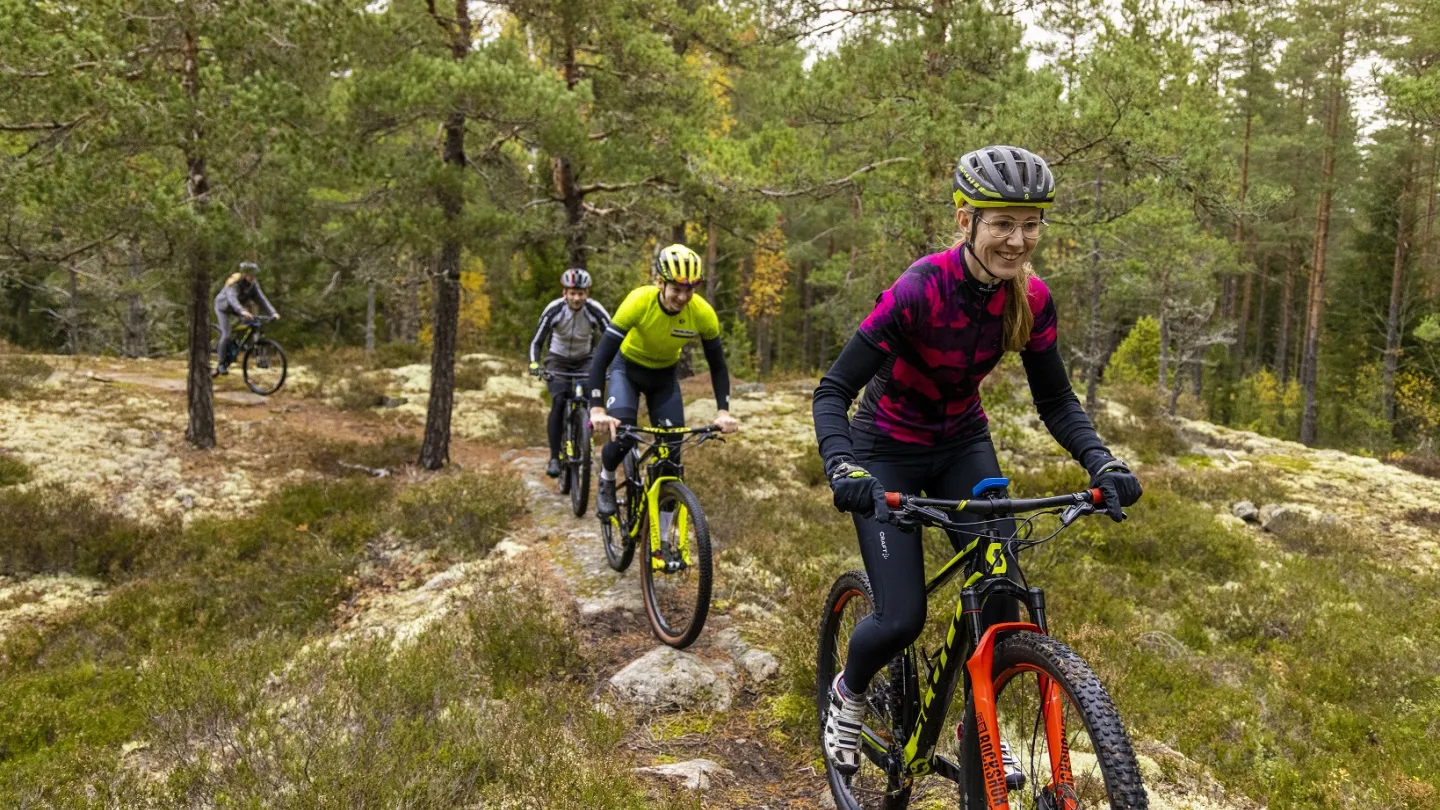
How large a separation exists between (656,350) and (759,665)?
9.03 feet

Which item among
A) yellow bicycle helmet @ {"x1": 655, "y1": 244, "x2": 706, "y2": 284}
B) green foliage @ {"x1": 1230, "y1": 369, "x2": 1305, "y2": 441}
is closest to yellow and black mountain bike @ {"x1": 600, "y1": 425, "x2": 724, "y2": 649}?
yellow bicycle helmet @ {"x1": 655, "y1": 244, "x2": 706, "y2": 284}

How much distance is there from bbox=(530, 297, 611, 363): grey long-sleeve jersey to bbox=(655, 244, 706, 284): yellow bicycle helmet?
3.29 metres

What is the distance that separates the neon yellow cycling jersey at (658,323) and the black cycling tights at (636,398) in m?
0.25

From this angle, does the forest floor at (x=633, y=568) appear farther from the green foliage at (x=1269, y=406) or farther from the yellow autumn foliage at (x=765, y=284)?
the green foliage at (x=1269, y=406)

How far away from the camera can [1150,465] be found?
14.5 metres

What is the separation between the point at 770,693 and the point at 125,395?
618 inches

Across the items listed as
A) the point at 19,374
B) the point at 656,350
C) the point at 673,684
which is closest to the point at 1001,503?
the point at 673,684

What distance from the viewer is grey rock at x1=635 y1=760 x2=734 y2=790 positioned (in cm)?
416

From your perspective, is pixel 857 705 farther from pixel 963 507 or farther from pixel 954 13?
pixel 954 13

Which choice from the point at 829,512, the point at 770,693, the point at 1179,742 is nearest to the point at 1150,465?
the point at 829,512

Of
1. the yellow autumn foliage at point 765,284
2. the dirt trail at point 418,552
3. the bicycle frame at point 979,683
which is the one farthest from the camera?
the yellow autumn foliage at point 765,284

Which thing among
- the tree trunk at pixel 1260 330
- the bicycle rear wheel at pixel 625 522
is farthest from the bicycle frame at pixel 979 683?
the tree trunk at pixel 1260 330

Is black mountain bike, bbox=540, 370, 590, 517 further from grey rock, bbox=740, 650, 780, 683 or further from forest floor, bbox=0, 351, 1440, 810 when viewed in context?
grey rock, bbox=740, 650, 780, 683

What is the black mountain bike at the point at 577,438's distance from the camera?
364 inches
